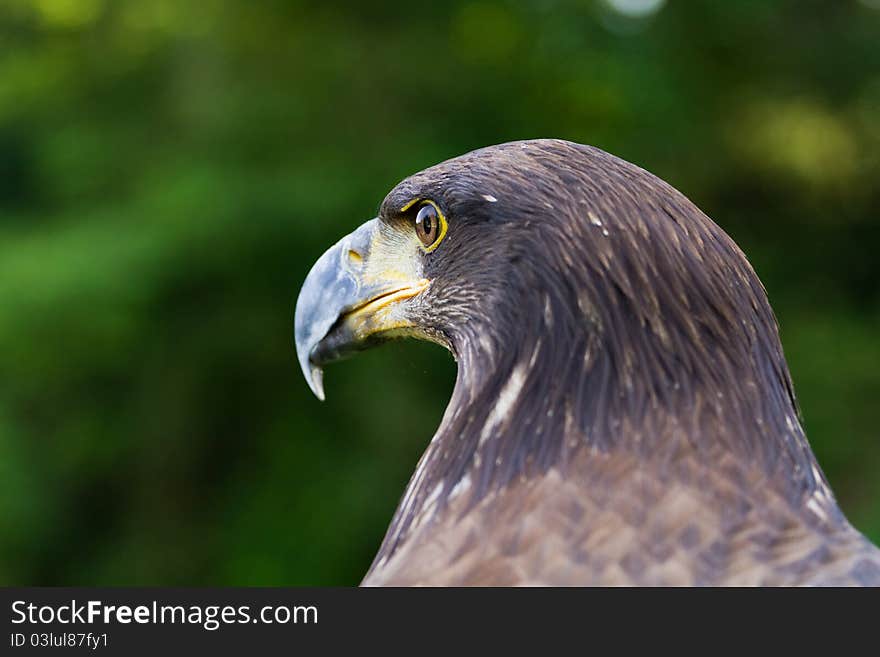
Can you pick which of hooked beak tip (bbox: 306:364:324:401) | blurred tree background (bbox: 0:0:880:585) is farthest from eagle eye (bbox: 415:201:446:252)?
blurred tree background (bbox: 0:0:880:585)

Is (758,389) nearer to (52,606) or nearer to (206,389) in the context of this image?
(52,606)

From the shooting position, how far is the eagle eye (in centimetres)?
260

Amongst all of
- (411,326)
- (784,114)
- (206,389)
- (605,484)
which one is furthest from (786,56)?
(605,484)

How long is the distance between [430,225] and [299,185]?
465 cm

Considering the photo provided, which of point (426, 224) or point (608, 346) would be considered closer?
point (608, 346)

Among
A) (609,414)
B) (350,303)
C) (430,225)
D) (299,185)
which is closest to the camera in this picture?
(609,414)

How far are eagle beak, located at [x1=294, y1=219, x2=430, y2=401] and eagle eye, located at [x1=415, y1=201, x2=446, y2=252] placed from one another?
110 mm

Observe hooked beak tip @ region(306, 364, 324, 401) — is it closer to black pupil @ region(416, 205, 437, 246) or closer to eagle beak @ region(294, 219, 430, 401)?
eagle beak @ region(294, 219, 430, 401)

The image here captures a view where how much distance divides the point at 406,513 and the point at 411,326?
1.69 feet

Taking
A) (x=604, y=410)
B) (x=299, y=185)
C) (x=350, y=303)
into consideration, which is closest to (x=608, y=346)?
(x=604, y=410)

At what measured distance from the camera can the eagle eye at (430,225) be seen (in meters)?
2.60

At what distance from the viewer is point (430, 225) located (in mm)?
2629

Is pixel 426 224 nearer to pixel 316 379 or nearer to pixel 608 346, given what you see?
pixel 316 379

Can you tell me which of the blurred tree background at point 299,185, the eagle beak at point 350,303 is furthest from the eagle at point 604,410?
the blurred tree background at point 299,185
